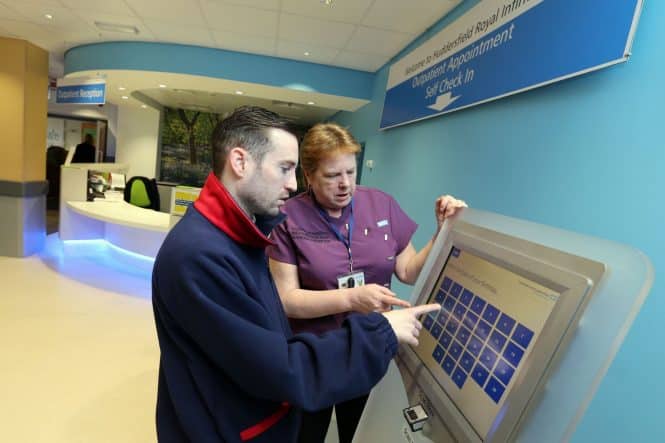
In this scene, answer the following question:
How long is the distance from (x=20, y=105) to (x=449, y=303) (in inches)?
213

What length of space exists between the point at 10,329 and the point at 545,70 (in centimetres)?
411

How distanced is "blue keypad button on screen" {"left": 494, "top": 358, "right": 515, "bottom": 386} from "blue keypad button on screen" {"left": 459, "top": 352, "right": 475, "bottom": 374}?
64 mm

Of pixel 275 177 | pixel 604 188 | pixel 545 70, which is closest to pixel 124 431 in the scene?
pixel 275 177

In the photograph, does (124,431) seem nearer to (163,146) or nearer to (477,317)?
(477,317)

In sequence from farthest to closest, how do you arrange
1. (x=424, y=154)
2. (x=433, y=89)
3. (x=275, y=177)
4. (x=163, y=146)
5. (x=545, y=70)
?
(x=163, y=146) → (x=424, y=154) → (x=433, y=89) → (x=545, y=70) → (x=275, y=177)

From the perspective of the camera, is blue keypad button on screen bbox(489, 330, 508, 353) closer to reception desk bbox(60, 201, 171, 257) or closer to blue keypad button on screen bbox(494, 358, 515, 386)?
blue keypad button on screen bbox(494, 358, 515, 386)

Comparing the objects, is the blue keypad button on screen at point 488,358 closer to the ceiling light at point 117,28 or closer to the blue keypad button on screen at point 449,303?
the blue keypad button on screen at point 449,303

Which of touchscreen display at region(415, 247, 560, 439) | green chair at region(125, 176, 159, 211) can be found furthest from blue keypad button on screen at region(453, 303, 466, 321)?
green chair at region(125, 176, 159, 211)

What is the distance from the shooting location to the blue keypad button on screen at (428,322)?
822mm

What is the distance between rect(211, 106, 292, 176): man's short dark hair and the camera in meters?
0.87

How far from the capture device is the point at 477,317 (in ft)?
2.25

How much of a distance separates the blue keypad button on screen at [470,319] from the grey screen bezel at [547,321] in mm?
112

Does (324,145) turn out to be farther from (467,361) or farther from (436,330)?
(467,361)

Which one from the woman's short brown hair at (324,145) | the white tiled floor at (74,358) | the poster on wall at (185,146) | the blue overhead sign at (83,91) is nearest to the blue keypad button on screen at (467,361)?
the woman's short brown hair at (324,145)
